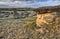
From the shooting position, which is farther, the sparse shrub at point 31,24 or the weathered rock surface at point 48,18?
the sparse shrub at point 31,24

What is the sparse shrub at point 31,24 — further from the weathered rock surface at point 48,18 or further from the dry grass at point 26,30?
the weathered rock surface at point 48,18

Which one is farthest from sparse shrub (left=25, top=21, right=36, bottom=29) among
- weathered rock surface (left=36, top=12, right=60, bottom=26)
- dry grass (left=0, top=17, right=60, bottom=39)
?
weathered rock surface (left=36, top=12, right=60, bottom=26)

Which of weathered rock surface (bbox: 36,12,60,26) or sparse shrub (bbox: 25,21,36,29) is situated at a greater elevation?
weathered rock surface (bbox: 36,12,60,26)

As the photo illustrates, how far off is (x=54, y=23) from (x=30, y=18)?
1.31ft

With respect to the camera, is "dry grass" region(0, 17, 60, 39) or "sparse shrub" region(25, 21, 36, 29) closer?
"dry grass" region(0, 17, 60, 39)

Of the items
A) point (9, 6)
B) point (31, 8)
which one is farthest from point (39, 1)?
point (9, 6)

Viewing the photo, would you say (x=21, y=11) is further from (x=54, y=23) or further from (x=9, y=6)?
(x=54, y=23)

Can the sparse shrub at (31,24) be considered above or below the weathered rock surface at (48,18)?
below

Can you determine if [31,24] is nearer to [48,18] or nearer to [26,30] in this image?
[26,30]

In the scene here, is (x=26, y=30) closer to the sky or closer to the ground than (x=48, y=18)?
closer to the ground

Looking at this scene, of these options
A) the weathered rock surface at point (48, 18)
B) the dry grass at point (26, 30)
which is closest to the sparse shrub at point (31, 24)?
the dry grass at point (26, 30)

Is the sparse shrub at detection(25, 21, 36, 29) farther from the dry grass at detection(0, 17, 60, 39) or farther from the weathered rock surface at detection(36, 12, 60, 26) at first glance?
the weathered rock surface at detection(36, 12, 60, 26)

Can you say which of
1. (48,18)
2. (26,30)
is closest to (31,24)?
(26,30)

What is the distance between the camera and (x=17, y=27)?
6.21 ft
